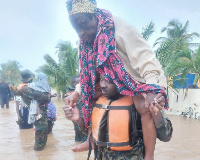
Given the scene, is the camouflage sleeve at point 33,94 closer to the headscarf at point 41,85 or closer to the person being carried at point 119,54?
the headscarf at point 41,85

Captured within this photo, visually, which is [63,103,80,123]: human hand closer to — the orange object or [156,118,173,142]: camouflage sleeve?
the orange object

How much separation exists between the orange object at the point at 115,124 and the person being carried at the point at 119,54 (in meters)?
0.10

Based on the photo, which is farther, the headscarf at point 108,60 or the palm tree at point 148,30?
the palm tree at point 148,30

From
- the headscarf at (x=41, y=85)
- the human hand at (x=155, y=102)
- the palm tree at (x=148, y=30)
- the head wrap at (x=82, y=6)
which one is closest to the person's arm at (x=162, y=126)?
the human hand at (x=155, y=102)

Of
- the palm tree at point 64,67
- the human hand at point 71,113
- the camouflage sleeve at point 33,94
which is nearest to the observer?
the human hand at point 71,113

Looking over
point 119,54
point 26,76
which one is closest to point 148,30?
point 26,76

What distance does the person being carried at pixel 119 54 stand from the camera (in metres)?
1.56

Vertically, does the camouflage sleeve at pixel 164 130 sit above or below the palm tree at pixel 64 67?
below

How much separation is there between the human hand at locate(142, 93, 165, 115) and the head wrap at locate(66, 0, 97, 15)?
2.44 feet

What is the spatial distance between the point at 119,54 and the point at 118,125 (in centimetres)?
51

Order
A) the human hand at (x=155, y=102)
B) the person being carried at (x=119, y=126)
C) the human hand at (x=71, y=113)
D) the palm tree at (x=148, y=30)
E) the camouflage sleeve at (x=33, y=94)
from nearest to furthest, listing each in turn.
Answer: the human hand at (x=155, y=102) → the person being carried at (x=119, y=126) → the human hand at (x=71, y=113) → the camouflage sleeve at (x=33, y=94) → the palm tree at (x=148, y=30)

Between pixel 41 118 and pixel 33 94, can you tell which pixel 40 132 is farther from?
pixel 33 94

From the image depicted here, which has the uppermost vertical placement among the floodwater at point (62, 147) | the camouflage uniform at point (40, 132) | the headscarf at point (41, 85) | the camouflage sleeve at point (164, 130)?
the headscarf at point (41, 85)

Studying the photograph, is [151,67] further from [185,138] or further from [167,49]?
[167,49]
